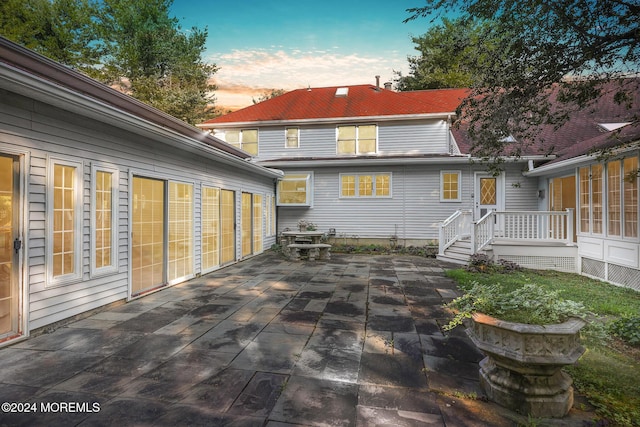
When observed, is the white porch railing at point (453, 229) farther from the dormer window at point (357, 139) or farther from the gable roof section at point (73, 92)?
the gable roof section at point (73, 92)

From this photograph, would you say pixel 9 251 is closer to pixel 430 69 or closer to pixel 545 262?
pixel 545 262

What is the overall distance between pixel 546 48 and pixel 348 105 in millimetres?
10875

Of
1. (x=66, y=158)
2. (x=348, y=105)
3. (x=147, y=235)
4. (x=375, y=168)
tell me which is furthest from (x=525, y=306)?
(x=348, y=105)

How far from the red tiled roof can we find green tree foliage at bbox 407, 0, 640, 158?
8543mm

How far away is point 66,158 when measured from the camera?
4090mm

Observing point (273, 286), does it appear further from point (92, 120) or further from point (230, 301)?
point (92, 120)

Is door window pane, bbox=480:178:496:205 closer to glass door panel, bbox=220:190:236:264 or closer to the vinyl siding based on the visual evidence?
the vinyl siding

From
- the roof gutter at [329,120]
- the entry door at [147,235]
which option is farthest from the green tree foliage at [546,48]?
the roof gutter at [329,120]

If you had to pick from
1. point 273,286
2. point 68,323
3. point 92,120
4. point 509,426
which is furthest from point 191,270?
point 509,426

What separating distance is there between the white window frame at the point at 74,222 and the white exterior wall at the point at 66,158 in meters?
0.04

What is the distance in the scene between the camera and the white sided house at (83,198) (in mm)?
3520

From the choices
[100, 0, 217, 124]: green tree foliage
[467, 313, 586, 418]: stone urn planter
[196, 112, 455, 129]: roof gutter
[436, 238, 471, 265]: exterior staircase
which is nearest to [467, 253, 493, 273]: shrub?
[436, 238, 471, 265]: exterior staircase

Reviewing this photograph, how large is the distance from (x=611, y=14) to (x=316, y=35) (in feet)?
28.9

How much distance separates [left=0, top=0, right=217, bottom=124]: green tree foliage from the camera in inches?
709
